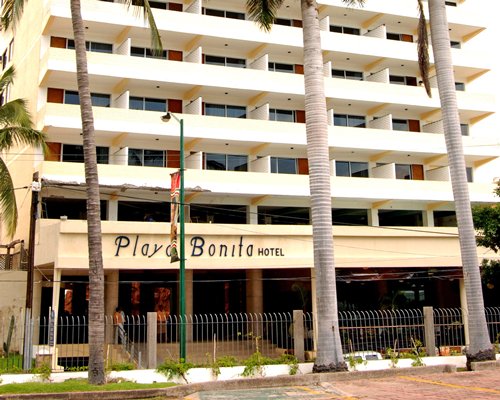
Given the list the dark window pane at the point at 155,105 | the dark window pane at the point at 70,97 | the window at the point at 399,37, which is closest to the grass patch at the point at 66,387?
the dark window pane at the point at 70,97

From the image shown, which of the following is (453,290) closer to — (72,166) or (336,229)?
(336,229)

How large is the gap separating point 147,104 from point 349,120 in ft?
42.5

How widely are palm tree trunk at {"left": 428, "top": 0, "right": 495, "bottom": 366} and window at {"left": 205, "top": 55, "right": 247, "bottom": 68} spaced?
700 inches

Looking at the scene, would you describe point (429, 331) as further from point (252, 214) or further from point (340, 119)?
point (340, 119)

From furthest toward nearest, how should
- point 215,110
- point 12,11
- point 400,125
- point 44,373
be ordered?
1. point 400,125
2. point 215,110
3. point 12,11
4. point 44,373

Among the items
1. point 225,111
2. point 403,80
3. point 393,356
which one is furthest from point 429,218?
point 393,356

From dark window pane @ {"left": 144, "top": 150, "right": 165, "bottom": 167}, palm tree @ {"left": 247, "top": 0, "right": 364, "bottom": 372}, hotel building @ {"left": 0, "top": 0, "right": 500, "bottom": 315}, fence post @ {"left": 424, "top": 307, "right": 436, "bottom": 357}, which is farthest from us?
dark window pane @ {"left": 144, "top": 150, "right": 165, "bottom": 167}

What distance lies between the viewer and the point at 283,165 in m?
37.1

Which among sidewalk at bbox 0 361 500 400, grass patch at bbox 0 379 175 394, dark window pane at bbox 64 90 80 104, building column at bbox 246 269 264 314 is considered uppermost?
dark window pane at bbox 64 90 80 104

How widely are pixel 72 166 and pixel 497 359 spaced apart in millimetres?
20571

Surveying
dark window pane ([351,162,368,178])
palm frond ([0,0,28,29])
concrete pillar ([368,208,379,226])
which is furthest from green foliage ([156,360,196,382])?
dark window pane ([351,162,368,178])

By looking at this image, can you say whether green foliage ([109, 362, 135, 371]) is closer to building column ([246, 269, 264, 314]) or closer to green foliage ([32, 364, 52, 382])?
green foliage ([32, 364, 52, 382])

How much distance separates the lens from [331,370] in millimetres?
17047

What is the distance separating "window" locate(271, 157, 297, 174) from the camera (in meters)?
36.8
